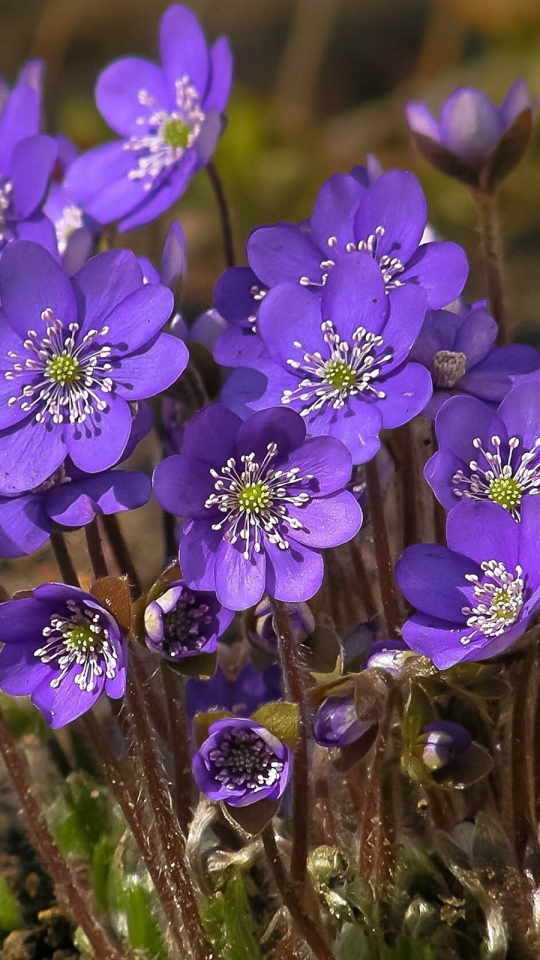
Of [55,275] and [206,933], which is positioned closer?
[55,275]

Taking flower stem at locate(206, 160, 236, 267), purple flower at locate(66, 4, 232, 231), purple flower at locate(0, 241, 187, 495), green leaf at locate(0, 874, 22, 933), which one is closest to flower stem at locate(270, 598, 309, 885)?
purple flower at locate(0, 241, 187, 495)

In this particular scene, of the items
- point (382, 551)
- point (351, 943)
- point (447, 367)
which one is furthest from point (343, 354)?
point (351, 943)

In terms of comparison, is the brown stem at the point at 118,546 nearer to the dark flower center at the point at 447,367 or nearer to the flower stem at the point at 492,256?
the dark flower center at the point at 447,367

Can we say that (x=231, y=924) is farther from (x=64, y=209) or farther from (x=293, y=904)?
(x=64, y=209)

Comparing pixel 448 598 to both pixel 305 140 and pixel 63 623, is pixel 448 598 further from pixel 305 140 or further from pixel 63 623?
pixel 305 140

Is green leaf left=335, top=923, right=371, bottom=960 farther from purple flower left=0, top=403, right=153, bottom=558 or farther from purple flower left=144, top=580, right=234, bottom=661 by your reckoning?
purple flower left=0, top=403, right=153, bottom=558

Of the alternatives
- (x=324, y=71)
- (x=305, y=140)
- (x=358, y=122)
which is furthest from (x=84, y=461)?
(x=324, y=71)

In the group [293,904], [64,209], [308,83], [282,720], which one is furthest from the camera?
[308,83]
